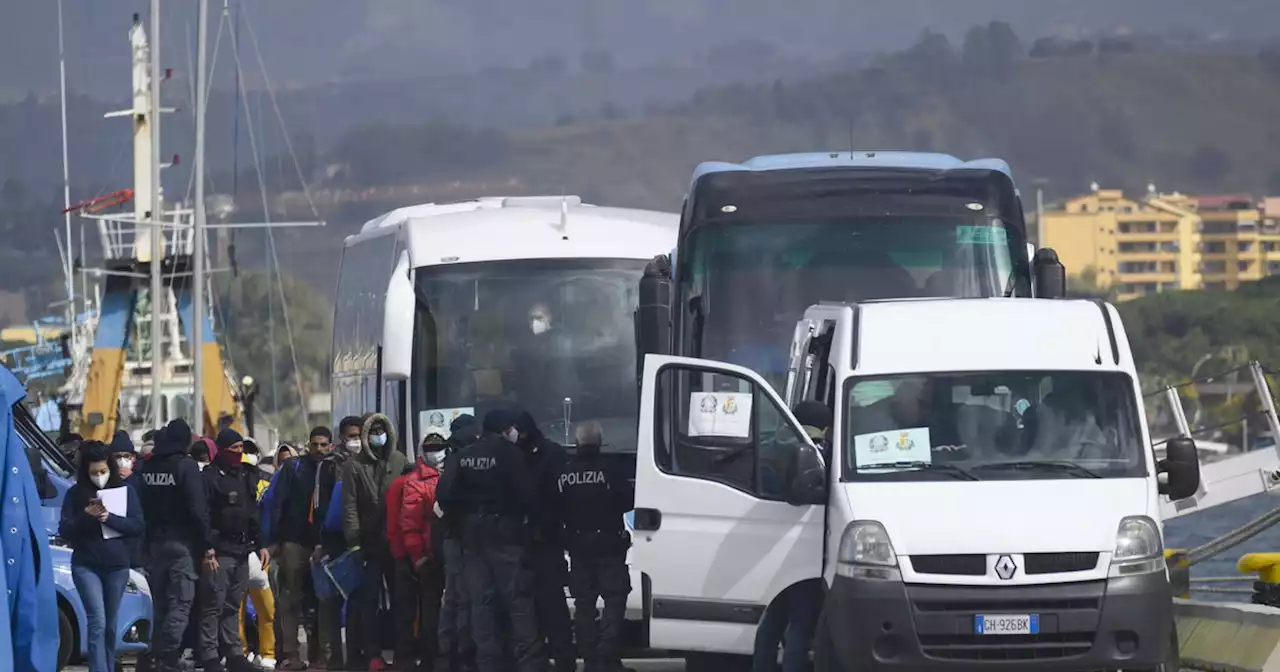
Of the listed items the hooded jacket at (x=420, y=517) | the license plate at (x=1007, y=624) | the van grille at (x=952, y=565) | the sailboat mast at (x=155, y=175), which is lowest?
the license plate at (x=1007, y=624)

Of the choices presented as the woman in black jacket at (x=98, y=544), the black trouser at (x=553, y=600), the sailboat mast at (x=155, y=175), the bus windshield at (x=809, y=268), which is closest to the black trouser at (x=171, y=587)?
the woman in black jacket at (x=98, y=544)

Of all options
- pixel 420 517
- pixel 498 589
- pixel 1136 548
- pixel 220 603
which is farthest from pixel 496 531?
pixel 1136 548

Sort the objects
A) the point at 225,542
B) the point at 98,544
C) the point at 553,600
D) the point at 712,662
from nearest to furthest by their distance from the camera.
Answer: the point at 712,662 < the point at 98,544 < the point at 553,600 < the point at 225,542

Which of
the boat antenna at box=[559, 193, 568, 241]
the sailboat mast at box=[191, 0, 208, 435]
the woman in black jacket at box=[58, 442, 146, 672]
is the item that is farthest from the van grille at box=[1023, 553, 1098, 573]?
the sailboat mast at box=[191, 0, 208, 435]

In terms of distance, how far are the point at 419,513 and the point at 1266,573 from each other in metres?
6.19

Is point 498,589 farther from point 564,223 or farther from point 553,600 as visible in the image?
point 564,223

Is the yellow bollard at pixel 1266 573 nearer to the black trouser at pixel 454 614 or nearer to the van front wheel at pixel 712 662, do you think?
the van front wheel at pixel 712 662

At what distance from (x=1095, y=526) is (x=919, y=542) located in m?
0.86

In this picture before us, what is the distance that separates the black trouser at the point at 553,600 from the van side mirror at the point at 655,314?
139 cm

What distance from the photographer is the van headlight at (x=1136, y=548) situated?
11.6 m

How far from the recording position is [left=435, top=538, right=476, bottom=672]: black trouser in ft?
52.9

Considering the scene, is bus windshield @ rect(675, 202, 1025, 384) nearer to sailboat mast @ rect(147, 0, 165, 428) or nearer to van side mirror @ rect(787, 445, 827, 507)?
van side mirror @ rect(787, 445, 827, 507)

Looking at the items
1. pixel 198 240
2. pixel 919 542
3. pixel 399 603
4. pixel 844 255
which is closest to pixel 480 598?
pixel 399 603

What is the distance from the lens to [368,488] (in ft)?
56.3
